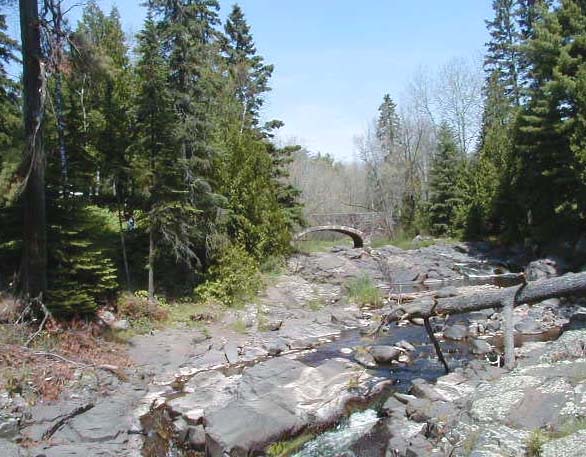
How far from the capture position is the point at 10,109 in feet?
54.1

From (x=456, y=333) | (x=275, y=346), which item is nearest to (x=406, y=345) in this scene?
(x=456, y=333)

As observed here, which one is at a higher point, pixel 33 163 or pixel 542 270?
pixel 33 163

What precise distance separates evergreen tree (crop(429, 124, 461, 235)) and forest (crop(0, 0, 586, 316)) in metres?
4.07

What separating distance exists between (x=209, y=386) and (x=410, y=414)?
436cm

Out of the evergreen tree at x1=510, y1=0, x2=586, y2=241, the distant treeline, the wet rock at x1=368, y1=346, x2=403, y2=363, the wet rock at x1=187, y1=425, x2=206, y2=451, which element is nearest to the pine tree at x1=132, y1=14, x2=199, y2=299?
the distant treeline

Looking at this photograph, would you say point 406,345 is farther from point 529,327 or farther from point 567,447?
point 567,447

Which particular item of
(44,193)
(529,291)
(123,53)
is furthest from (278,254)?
(529,291)

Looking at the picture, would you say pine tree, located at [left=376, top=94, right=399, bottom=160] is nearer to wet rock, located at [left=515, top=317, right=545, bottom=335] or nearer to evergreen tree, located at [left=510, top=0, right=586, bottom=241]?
evergreen tree, located at [left=510, top=0, right=586, bottom=241]

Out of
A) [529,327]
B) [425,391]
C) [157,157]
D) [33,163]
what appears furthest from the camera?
[157,157]

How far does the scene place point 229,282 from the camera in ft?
58.7

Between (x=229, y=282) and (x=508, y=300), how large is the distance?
1034 cm

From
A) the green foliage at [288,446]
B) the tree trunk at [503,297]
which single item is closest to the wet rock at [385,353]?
the tree trunk at [503,297]

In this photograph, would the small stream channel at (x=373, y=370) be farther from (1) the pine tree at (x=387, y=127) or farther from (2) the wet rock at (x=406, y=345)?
(1) the pine tree at (x=387, y=127)

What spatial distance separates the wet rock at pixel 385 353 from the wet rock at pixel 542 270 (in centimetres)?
1143
